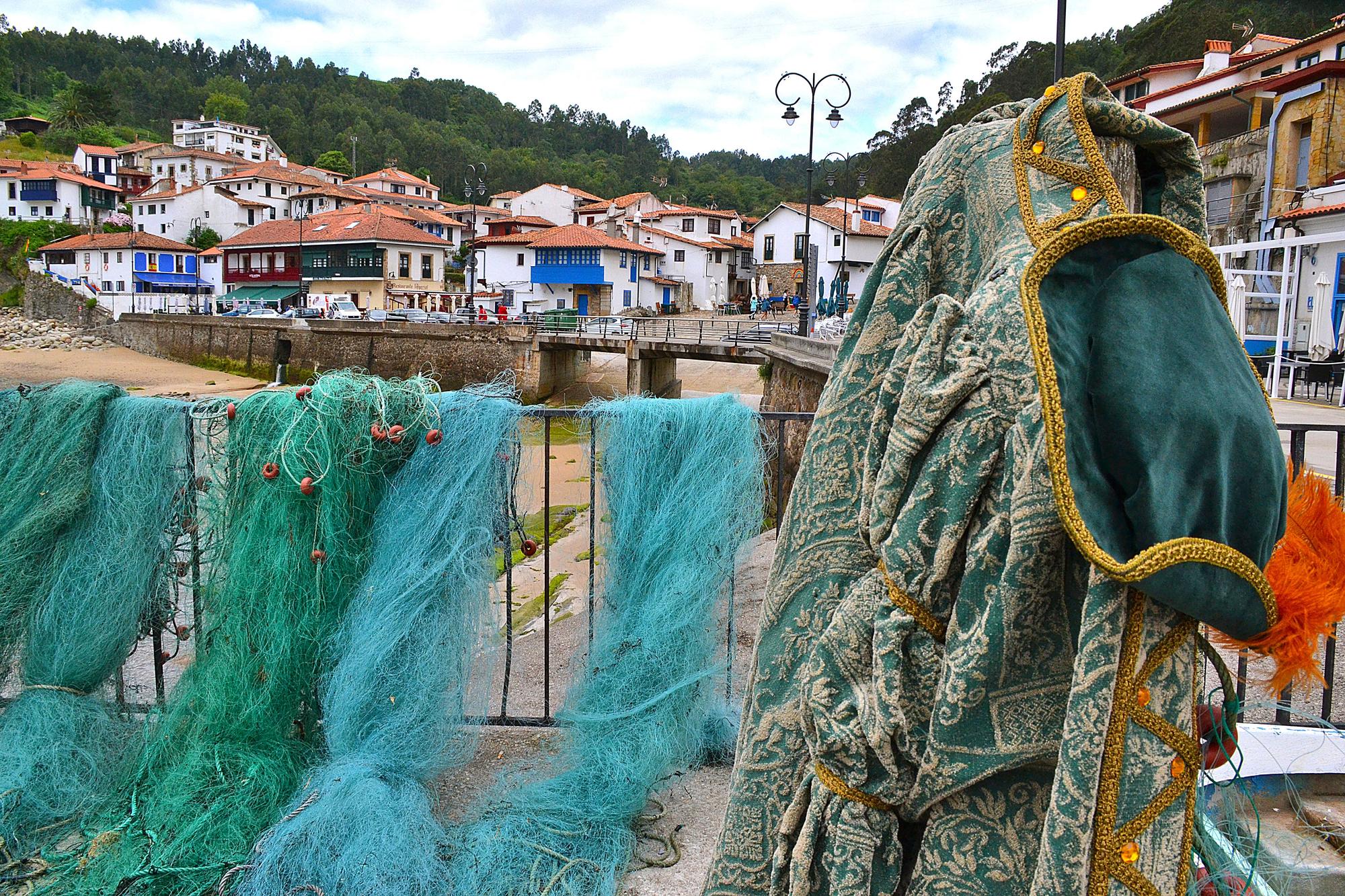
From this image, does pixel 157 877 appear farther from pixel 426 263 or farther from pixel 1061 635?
pixel 426 263

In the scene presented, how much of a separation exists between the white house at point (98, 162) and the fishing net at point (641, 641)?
94898 millimetres

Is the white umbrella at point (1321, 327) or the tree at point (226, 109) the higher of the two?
the tree at point (226, 109)

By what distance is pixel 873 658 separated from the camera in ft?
4.44

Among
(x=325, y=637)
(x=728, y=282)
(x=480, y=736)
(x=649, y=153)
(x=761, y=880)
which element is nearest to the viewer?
(x=761, y=880)

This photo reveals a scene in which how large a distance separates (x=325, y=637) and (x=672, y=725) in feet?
3.83

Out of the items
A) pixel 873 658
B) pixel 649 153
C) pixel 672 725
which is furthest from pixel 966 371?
pixel 649 153

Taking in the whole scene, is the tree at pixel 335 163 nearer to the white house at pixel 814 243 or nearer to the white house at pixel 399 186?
the white house at pixel 399 186

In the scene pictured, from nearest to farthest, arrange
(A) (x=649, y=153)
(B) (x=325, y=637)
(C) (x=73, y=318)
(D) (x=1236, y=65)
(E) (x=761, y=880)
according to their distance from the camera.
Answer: (E) (x=761, y=880) < (B) (x=325, y=637) < (D) (x=1236, y=65) < (C) (x=73, y=318) < (A) (x=649, y=153)

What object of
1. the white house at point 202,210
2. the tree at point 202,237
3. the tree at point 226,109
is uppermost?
the tree at point 226,109

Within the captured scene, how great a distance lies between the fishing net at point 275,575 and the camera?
295cm

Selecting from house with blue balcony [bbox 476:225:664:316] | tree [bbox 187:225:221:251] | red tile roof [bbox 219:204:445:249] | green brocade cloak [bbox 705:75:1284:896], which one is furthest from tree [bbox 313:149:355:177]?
green brocade cloak [bbox 705:75:1284:896]

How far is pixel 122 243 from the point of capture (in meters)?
60.2

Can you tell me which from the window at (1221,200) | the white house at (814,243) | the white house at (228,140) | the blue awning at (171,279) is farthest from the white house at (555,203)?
the window at (1221,200)

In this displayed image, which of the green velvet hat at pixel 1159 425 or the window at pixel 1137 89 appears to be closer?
the green velvet hat at pixel 1159 425
